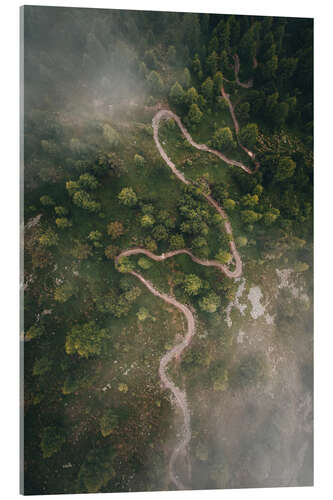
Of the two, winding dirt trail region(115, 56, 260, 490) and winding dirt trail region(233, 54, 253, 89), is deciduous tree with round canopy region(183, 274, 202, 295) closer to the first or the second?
winding dirt trail region(115, 56, 260, 490)

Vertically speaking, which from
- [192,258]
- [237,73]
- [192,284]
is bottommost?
[192,284]

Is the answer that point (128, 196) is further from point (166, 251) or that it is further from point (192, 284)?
point (192, 284)

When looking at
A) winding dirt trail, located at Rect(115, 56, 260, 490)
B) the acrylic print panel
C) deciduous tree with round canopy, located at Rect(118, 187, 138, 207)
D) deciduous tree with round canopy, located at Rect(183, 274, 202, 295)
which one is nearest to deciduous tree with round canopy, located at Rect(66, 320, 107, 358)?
the acrylic print panel

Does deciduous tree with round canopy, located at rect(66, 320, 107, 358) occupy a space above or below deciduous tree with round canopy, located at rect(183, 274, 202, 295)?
below

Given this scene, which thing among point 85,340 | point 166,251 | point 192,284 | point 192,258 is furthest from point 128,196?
point 85,340

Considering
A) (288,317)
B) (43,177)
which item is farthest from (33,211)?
(288,317)

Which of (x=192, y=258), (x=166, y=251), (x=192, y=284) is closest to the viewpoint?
(x=192, y=284)
